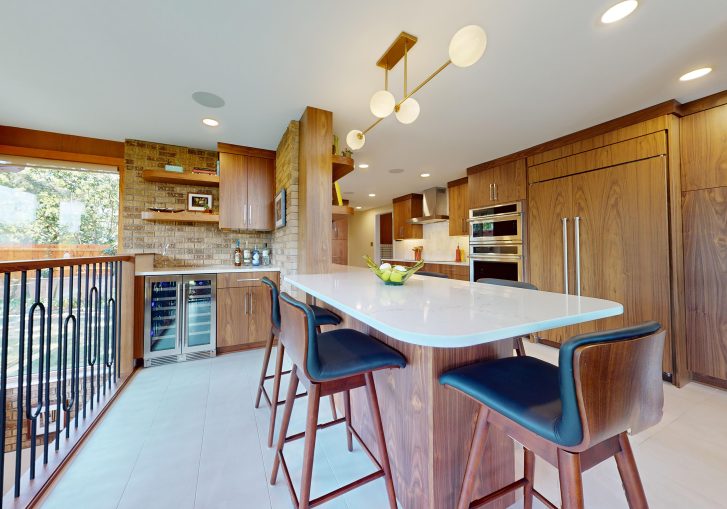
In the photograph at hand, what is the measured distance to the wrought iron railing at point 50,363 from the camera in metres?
1.17

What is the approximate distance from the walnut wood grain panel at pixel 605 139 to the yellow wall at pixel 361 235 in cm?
451

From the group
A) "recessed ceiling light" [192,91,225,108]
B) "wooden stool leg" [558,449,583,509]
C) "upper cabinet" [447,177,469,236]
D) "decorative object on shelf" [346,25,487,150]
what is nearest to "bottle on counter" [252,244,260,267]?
"recessed ceiling light" [192,91,225,108]

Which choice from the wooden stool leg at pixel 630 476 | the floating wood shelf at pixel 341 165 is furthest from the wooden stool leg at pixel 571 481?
the floating wood shelf at pixel 341 165

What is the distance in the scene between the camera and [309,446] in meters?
1.05

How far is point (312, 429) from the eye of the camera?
1.06 meters

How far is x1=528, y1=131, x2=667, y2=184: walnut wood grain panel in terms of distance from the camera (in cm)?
250

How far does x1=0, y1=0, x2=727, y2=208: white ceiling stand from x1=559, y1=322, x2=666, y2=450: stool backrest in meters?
1.71

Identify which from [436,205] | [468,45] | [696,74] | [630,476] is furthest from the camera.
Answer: [436,205]

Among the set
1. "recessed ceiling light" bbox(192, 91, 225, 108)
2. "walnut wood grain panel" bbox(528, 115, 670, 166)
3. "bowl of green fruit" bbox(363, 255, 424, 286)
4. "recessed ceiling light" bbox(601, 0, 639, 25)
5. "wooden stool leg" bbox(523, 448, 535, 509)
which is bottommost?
"wooden stool leg" bbox(523, 448, 535, 509)

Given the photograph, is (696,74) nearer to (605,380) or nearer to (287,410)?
(605,380)

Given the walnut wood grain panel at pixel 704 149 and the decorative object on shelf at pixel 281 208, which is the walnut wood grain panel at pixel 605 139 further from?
the decorative object on shelf at pixel 281 208

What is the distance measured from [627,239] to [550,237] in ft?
2.27

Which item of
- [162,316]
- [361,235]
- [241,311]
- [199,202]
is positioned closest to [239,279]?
[241,311]

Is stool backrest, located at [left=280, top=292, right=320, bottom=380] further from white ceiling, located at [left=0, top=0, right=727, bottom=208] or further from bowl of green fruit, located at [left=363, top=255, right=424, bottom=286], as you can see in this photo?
white ceiling, located at [left=0, top=0, right=727, bottom=208]
